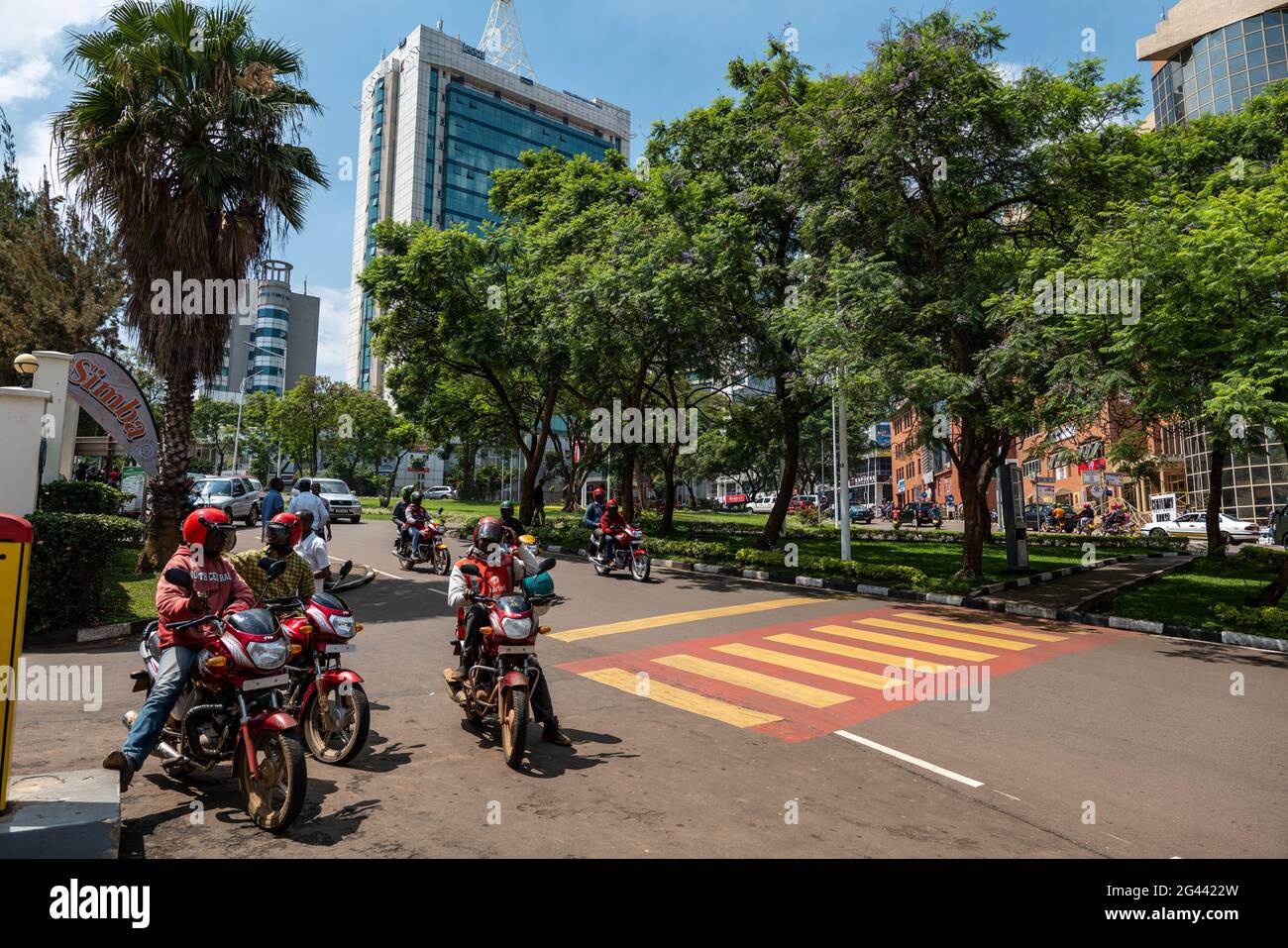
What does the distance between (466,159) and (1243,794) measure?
332 ft

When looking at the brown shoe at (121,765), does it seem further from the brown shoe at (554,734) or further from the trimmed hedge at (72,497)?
the trimmed hedge at (72,497)

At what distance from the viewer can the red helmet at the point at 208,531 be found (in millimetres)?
4668

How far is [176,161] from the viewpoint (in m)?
12.7

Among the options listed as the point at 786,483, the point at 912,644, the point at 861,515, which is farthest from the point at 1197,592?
the point at 861,515

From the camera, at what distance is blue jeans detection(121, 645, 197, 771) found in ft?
13.8

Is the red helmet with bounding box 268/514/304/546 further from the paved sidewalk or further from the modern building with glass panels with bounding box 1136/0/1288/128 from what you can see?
the modern building with glass panels with bounding box 1136/0/1288/128

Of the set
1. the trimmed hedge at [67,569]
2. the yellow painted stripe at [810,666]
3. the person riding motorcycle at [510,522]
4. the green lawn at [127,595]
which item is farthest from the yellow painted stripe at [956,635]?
the trimmed hedge at [67,569]

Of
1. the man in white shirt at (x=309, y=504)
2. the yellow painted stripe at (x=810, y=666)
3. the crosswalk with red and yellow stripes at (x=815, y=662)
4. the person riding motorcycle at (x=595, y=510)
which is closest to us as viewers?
the crosswalk with red and yellow stripes at (x=815, y=662)

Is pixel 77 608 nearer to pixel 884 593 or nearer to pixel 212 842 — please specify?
pixel 212 842

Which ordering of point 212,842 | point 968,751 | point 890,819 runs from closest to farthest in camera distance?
point 212,842, point 890,819, point 968,751

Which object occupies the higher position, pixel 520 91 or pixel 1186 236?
pixel 520 91
